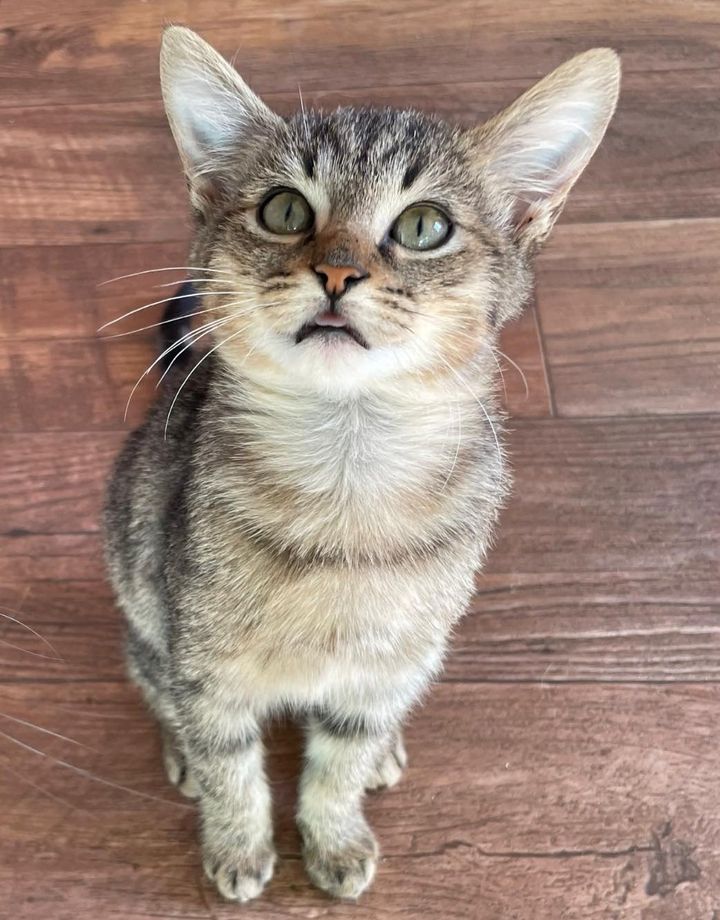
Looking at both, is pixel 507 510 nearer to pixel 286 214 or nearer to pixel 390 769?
pixel 390 769

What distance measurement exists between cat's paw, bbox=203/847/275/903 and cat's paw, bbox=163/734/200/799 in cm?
8

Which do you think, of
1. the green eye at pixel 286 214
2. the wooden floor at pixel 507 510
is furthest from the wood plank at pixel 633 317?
the green eye at pixel 286 214

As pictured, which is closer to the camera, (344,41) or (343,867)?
(343,867)

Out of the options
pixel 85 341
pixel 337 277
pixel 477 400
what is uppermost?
pixel 337 277

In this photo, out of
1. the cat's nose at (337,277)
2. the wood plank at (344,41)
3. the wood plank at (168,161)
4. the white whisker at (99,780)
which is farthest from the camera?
the wood plank at (344,41)

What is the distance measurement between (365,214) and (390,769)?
637 millimetres

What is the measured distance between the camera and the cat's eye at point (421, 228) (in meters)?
0.72

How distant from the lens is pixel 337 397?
0.75 metres

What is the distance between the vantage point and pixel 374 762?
91 cm

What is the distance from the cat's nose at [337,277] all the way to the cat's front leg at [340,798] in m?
0.46

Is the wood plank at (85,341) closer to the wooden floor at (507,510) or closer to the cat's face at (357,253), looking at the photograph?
the wooden floor at (507,510)

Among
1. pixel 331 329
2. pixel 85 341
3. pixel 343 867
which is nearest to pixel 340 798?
pixel 343 867

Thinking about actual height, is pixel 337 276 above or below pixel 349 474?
above

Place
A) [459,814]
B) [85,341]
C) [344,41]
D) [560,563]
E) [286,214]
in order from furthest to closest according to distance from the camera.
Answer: [344,41], [85,341], [560,563], [459,814], [286,214]
